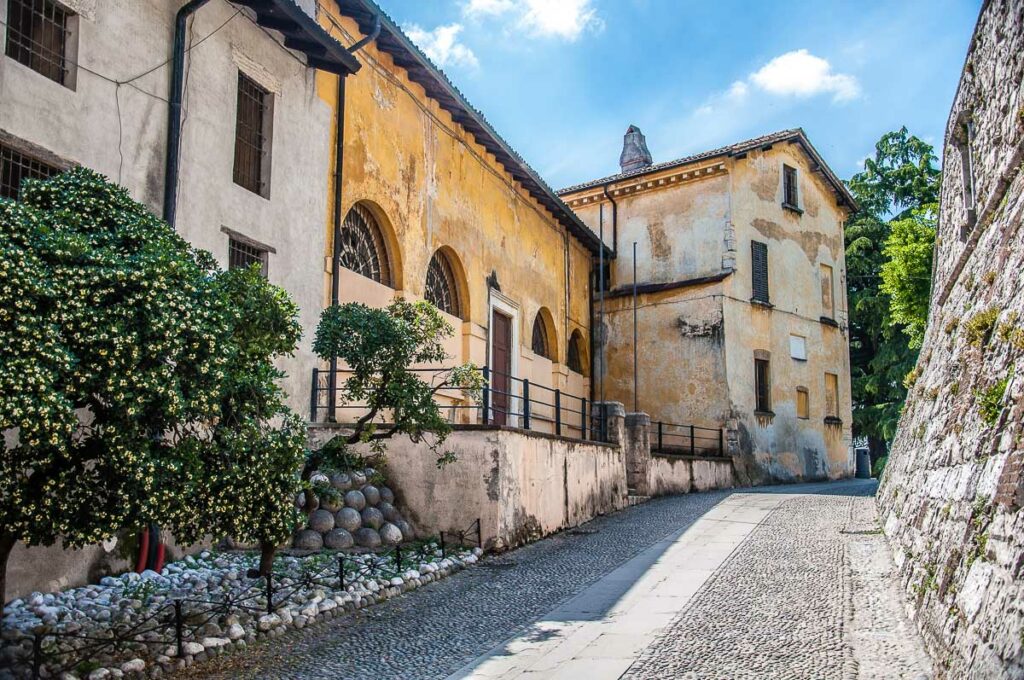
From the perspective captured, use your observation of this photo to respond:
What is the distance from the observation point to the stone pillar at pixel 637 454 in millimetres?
16703

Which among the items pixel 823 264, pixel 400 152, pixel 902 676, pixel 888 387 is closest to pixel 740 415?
pixel 823 264

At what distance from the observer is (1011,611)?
3920 mm

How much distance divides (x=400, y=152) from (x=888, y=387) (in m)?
19.6

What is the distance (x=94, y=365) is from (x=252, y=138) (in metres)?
6.38

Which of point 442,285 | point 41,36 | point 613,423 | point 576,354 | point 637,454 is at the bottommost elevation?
point 637,454

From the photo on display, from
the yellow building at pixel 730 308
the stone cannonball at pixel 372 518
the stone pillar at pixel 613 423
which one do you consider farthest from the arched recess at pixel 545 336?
the stone cannonball at pixel 372 518

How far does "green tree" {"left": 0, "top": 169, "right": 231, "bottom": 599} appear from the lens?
489cm

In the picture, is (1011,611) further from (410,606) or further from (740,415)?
(740,415)

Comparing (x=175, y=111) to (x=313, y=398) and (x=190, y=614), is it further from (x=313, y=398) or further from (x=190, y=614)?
(x=190, y=614)

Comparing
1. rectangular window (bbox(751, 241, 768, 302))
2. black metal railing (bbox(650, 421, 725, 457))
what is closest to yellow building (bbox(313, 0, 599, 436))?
black metal railing (bbox(650, 421, 725, 457))

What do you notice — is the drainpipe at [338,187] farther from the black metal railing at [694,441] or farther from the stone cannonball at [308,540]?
the black metal railing at [694,441]

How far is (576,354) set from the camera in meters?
23.2

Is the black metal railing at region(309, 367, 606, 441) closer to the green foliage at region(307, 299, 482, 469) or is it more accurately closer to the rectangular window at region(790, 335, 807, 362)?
the green foliage at region(307, 299, 482, 469)

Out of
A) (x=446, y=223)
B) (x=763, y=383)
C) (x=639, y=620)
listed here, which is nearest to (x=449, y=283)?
(x=446, y=223)
